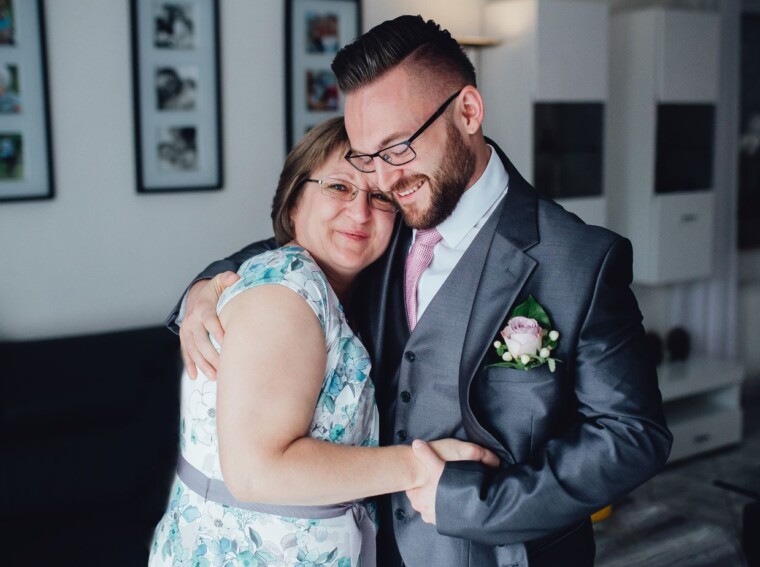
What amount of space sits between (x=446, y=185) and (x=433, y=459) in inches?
20.6

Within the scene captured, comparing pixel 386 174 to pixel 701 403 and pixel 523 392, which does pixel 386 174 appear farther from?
pixel 701 403

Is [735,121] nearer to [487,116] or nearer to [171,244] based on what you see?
[487,116]

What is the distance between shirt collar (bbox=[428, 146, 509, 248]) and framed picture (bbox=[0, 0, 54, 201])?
6.55 feet

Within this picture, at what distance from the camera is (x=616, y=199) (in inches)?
188

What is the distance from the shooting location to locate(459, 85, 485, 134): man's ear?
1.72 metres

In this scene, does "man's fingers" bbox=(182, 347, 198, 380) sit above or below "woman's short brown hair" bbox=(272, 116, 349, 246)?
below

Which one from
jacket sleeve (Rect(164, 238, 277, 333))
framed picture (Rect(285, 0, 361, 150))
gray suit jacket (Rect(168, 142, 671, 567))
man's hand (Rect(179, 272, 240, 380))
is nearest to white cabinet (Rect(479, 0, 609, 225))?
framed picture (Rect(285, 0, 361, 150))

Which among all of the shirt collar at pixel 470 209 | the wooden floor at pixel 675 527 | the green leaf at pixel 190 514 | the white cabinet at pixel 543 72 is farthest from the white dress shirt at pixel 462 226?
the white cabinet at pixel 543 72

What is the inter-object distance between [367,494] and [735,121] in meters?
4.30

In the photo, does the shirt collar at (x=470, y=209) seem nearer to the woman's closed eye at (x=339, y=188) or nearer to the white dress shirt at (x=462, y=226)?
the white dress shirt at (x=462, y=226)

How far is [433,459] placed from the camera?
1526mm

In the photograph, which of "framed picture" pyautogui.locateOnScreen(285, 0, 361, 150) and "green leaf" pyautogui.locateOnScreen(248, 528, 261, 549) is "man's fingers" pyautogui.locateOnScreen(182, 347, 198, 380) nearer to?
"green leaf" pyautogui.locateOnScreen(248, 528, 261, 549)

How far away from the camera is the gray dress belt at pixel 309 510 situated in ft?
5.12

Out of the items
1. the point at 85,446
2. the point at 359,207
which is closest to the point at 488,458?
the point at 359,207
